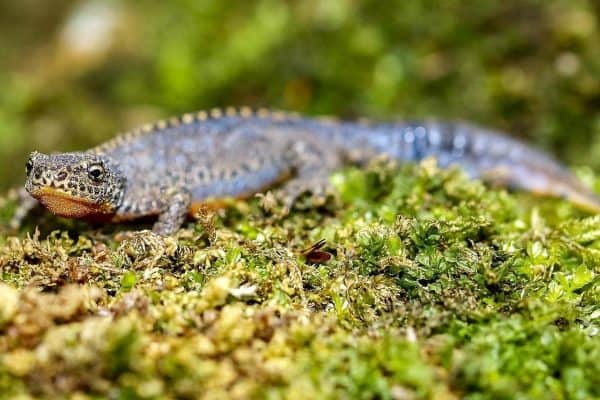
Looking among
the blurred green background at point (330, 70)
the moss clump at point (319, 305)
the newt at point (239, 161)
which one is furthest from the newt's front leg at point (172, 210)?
the blurred green background at point (330, 70)

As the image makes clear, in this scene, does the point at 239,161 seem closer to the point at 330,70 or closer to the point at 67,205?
→ the point at 67,205

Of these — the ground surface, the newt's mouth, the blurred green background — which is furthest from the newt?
the blurred green background

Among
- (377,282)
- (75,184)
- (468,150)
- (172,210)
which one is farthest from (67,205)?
(468,150)

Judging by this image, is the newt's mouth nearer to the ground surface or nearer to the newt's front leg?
the ground surface

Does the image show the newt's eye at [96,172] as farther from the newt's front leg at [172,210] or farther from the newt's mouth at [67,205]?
the newt's front leg at [172,210]

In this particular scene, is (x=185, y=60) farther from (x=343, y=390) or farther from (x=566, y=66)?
(x=343, y=390)
